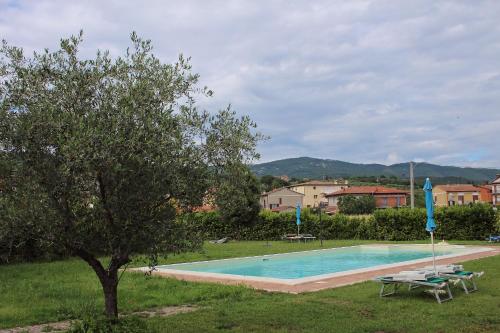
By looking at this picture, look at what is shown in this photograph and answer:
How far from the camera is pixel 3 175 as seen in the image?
5789mm

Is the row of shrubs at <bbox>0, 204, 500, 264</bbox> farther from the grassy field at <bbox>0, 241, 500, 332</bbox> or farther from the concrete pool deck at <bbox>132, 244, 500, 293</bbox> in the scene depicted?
the grassy field at <bbox>0, 241, 500, 332</bbox>

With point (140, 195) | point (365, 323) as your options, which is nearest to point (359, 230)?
point (365, 323)

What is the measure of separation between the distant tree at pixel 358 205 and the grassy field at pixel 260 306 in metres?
76.8

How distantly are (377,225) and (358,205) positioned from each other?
60.1 meters

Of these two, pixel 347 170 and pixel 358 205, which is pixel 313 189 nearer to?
pixel 358 205

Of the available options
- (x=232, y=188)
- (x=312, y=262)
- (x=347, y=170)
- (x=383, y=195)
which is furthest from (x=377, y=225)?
(x=347, y=170)

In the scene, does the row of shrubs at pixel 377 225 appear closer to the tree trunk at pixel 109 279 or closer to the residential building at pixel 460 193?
the tree trunk at pixel 109 279

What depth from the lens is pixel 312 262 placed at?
72.0 ft

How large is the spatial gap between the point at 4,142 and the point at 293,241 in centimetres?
2812

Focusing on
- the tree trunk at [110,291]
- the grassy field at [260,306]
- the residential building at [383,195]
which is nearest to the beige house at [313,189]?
the residential building at [383,195]

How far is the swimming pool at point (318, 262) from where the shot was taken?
708 inches

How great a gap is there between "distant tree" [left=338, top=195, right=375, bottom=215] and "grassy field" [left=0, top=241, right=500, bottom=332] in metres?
76.8

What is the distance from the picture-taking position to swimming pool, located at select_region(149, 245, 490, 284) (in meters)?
18.0

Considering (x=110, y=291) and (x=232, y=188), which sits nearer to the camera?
(x=232, y=188)
